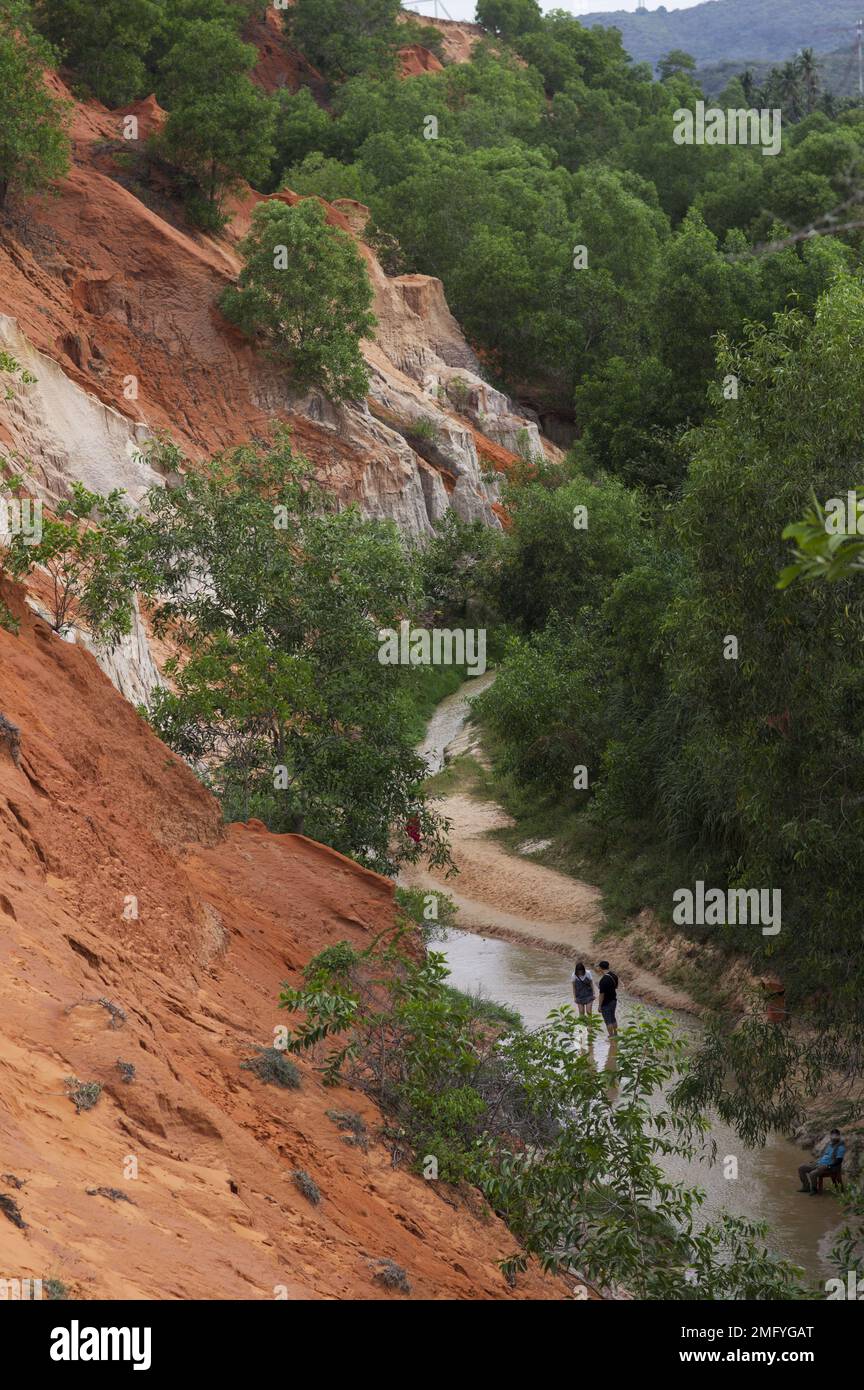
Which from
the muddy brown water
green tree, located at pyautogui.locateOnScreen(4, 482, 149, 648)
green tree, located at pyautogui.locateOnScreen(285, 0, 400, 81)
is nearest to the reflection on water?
the muddy brown water

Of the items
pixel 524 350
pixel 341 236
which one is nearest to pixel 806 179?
pixel 524 350

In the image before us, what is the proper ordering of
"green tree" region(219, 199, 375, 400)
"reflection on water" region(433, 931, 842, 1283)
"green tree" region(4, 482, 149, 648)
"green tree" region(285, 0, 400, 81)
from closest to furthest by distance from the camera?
"reflection on water" region(433, 931, 842, 1283)
"green tree" region(4, 482, 149, 648)
"green tree" region(219, 199, 375, 400)
"green tree" region(285, 0, 400, 81)

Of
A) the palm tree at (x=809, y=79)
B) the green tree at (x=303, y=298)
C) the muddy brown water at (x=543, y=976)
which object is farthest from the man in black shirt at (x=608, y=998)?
the palm tree at (x=809, y=79)

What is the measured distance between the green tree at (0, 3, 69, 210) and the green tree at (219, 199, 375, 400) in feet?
18.3

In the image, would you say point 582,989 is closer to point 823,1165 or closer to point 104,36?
point 823,1165

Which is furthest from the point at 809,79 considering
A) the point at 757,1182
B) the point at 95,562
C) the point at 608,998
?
the point at 757,1182

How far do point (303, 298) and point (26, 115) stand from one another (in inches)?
325

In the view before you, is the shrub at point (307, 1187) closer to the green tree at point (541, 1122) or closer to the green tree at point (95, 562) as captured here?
the green tree at point (541, 1122)

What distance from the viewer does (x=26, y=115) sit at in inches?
1356

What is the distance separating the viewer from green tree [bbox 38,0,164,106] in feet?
146

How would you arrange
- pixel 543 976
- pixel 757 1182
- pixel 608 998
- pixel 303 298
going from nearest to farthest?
1. pixel 757 1182
2. pixel 608 998
3. pixel 543 976
4. pixel 303 298

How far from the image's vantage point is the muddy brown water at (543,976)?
1547 centimetres

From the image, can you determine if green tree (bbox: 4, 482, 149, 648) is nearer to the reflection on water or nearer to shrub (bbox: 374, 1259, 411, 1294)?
the reflection on water

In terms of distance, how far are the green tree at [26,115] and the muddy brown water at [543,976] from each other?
1645 cm
